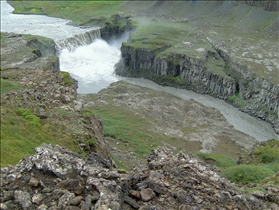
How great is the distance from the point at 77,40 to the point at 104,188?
3213 inches

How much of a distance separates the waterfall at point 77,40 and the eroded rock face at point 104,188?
7162cm

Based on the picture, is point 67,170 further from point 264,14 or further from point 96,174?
point 264,14

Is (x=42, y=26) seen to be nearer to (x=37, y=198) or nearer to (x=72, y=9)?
(x=72, y=9)

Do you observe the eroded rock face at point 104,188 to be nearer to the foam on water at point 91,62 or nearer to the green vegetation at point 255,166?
the green vegetation at point 255,166

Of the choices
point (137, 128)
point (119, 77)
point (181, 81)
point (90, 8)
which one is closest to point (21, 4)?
point (90, 8)

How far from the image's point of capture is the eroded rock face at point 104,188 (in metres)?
12.6

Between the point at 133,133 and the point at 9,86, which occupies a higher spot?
the point at 9,86

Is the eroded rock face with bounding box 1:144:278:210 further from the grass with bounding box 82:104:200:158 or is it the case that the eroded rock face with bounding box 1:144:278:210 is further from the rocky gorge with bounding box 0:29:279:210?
the grass with bounding box 82:104:200:158

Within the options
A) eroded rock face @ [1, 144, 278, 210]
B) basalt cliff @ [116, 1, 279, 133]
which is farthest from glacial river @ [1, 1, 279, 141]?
eroded rock face @ [1, 144, 278, 210]

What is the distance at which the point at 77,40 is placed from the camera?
9050 centimetres

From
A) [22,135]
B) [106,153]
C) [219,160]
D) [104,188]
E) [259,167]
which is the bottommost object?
[219,160]

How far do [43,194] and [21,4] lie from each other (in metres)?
154

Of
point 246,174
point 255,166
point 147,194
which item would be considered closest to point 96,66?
point 255,166

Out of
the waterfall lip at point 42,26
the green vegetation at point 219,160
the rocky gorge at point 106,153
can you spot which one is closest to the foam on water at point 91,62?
the waterfall lip at point 42,26
